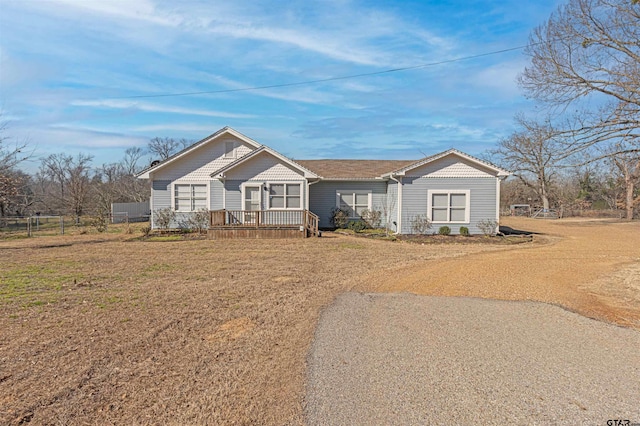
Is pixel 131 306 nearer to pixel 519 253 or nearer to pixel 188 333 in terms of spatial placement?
pixel 188 333

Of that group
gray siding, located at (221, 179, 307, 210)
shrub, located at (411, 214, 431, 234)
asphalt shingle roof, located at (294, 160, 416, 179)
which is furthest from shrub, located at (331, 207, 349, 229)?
shrub, located at (411, 214, 431, 234)

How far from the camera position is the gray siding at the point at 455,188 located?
1905cm

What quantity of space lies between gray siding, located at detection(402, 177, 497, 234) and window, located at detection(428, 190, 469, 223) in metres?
0.22

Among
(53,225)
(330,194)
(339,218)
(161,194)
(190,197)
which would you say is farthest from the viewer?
(53,225)

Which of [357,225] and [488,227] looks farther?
[357,225]

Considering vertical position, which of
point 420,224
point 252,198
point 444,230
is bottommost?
point 444,230

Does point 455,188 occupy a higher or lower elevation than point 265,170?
lower

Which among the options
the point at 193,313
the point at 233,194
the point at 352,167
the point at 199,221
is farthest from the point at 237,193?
the point at 193,313

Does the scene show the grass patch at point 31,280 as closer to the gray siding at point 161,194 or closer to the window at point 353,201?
the gray siding at point 161,194

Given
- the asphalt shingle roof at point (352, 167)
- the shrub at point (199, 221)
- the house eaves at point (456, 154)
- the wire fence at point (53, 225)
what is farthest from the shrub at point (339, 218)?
the wire fence at point (53, 225)

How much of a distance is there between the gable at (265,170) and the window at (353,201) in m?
3.00

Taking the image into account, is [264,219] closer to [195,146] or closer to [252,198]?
[252,198]

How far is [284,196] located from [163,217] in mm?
6109

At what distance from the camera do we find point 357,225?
20781mm
